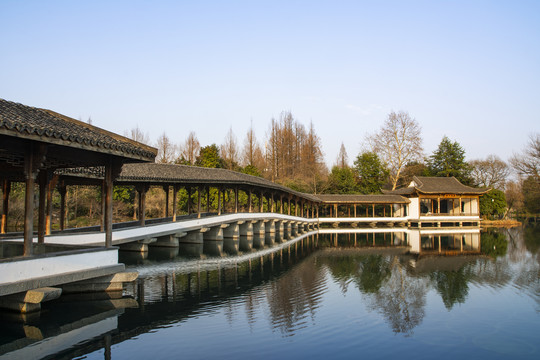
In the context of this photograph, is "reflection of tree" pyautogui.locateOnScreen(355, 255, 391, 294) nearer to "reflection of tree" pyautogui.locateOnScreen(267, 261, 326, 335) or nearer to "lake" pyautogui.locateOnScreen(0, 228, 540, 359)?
"lake" pyautogui.locateOnScreen(0, 228, 540, 359)

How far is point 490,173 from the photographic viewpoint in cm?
4991

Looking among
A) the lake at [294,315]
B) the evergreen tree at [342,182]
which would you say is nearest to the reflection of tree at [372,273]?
the lake at [294,315]

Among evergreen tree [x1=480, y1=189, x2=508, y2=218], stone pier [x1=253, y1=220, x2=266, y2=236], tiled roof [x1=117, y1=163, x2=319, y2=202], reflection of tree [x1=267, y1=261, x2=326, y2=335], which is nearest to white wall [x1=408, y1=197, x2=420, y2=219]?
evergreen tree [x1=480, y1=189, x2=508, y2=218]

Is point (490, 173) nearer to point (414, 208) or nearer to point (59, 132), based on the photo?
point (414, 208)

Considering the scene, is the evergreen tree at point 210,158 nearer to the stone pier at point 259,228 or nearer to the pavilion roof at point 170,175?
the stone pier at point 259,228

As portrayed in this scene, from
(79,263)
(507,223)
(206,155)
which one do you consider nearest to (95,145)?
(79,263)

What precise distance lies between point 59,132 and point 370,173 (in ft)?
132

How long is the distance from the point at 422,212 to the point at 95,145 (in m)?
36.7

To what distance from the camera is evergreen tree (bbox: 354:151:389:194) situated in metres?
44.4

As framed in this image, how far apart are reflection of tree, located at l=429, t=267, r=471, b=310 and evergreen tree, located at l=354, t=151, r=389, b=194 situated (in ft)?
99.5

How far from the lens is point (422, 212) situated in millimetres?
39750

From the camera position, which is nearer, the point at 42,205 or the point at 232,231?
the point at 42,205

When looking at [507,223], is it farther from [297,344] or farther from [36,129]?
[36,129]

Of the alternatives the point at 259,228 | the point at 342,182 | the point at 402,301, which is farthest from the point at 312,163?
the point at 402,301
